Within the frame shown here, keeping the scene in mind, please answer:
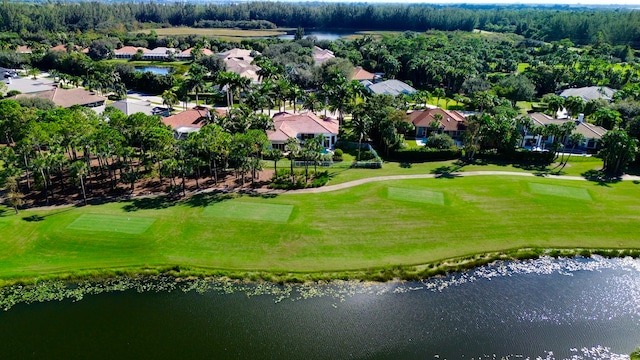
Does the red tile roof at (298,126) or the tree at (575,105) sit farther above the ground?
the tree at (575,105)

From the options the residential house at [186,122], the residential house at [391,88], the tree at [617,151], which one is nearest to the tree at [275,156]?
the residential house at [186,122]

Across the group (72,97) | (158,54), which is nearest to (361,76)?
(72,97)

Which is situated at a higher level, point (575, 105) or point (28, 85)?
point (575, 105)

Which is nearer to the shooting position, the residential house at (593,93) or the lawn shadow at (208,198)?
the lawn shadow at (208,198)

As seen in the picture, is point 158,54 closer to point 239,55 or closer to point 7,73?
point 239,55

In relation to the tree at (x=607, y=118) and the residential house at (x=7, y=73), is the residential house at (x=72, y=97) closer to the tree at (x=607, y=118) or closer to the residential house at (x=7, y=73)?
the residential house at (x=7, y=73)

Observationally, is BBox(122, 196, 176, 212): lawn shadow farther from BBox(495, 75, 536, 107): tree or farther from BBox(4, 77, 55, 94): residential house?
BBox(495, 75, 536, 107): tree

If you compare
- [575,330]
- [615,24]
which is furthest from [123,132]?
[615,24]
